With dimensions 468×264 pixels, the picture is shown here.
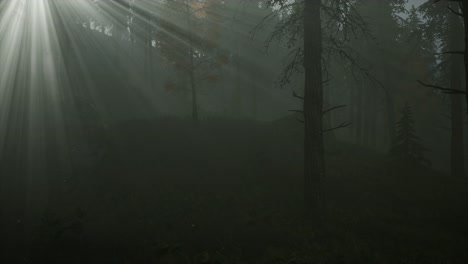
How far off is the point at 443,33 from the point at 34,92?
24391 millimetres

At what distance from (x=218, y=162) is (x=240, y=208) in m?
4.11

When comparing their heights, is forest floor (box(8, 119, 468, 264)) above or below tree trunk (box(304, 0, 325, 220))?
below

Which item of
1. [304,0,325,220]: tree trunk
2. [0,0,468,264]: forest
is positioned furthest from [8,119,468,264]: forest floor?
[304,0,325,220]: tree trunk

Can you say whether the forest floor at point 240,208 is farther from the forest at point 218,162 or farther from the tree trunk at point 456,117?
the tree trunk at point 456,117

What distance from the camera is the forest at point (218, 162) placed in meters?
8.85

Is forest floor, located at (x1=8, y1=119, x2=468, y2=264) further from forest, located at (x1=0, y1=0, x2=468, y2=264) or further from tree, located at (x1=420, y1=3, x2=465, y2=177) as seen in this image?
tree, located at (x1=420, y1=3, x2=465, y2=177)

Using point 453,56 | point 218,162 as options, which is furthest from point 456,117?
point 218,162

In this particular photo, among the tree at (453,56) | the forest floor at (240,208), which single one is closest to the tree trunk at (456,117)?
the tree at (453,56)

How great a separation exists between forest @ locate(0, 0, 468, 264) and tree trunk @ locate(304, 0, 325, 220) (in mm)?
39

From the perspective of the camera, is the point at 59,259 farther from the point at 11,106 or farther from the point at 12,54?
the point at 12,54

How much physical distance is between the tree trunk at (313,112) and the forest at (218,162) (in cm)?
4

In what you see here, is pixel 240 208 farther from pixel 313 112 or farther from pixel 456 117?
pixel 456 117

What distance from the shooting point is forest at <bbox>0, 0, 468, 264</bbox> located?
348 inches

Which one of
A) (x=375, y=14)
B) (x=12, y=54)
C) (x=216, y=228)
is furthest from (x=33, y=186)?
(x=375, y=14)
